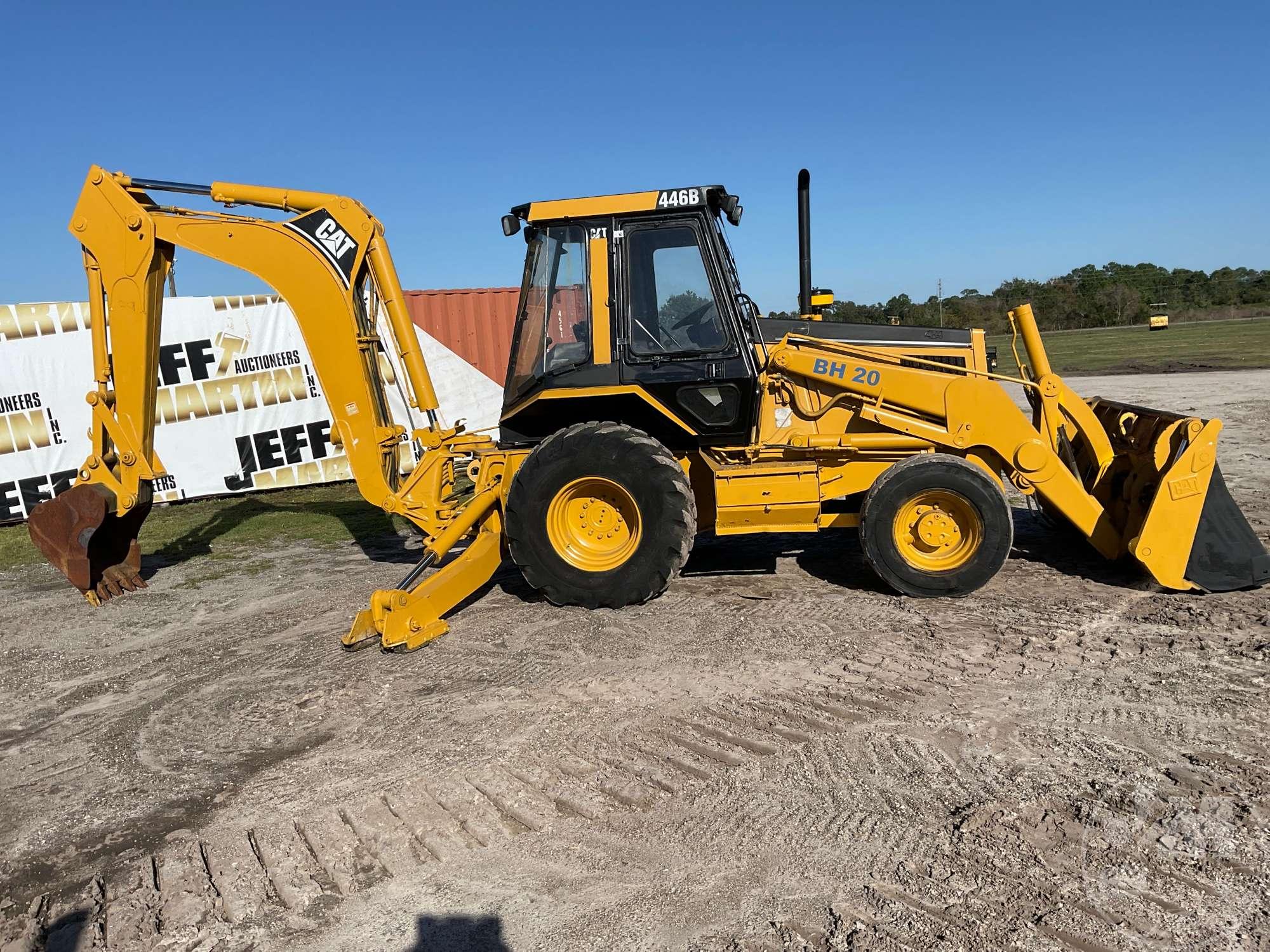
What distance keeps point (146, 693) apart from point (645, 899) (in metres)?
3.57

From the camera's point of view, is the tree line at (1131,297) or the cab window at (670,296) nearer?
the cab window at (670,296)

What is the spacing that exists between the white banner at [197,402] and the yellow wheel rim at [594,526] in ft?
22.2

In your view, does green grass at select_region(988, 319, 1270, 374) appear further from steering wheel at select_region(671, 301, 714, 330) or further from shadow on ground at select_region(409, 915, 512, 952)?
shadow on ground at select_region(409, 915, 512, 952)

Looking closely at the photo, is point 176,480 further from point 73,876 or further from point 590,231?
point 73,876

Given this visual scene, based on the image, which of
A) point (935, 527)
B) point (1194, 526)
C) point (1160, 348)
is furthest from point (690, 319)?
point (1160, 348)

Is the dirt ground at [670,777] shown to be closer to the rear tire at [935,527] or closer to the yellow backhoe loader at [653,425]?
the rear tire at [935,527]

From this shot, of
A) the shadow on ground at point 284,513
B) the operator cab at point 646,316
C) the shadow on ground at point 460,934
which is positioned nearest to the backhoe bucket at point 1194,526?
the operator cab at point 646,316

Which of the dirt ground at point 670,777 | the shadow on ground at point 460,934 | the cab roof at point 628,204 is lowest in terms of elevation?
the shadow on ground at point 460,934

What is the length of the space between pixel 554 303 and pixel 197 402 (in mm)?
8274

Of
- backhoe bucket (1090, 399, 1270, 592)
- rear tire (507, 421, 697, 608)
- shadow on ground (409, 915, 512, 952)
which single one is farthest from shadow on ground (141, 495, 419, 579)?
backhoe bucket (1090, 399, 1270, 592)

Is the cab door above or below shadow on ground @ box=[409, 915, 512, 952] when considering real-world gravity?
above

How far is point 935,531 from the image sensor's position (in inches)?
238

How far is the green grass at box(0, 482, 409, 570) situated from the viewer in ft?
30.6

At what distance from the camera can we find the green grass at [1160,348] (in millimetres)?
23859
